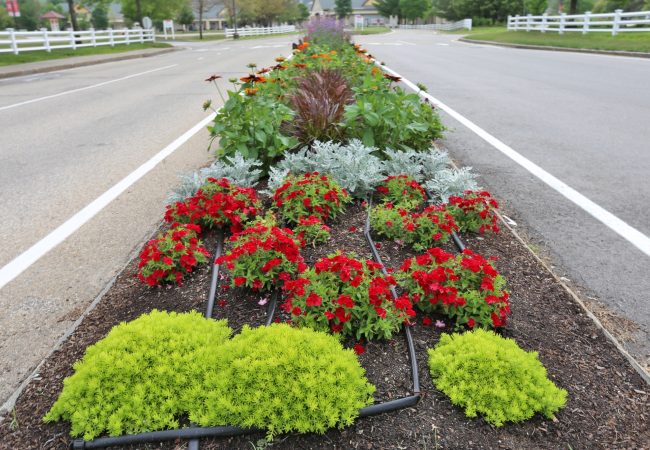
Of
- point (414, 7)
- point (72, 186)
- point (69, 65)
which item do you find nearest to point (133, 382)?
point (72, 186)

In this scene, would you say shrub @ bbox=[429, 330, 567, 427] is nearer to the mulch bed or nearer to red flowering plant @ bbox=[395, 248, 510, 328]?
the mulch bed

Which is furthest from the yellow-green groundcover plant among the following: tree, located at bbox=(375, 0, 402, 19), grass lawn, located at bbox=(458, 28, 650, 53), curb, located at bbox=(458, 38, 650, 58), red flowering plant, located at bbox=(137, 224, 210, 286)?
tree, located at bbox=(375, 0, 402, 19)

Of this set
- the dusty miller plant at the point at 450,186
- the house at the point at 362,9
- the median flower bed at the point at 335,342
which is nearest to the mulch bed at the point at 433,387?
the median flower bed at the point at 335,342

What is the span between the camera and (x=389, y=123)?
201 inches

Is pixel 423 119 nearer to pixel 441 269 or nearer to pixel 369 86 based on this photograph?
pixel 369 86

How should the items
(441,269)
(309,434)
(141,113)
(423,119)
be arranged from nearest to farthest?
(309,434)
(441,269)
(423,119)
(141,113)

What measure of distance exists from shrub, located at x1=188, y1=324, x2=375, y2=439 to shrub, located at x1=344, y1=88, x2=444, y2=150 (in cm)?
320

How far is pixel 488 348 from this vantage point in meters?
2.38

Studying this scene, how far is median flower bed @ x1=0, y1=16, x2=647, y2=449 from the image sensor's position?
2.10 meters

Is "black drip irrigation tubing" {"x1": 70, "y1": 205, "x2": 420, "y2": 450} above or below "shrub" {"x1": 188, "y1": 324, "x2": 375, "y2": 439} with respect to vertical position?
below

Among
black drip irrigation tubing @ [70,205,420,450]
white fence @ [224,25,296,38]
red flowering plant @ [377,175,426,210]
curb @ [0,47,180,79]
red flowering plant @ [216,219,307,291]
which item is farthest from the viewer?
white fence @ [224,25,296,38]

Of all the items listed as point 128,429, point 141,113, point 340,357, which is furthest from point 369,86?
point 141,113

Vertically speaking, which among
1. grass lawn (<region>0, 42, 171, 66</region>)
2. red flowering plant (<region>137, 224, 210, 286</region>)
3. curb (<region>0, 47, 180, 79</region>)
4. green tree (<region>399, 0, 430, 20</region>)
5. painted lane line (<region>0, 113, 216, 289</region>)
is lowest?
painted lane line (<region>0, 113, 216, 289</region>)

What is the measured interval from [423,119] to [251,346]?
388cm
